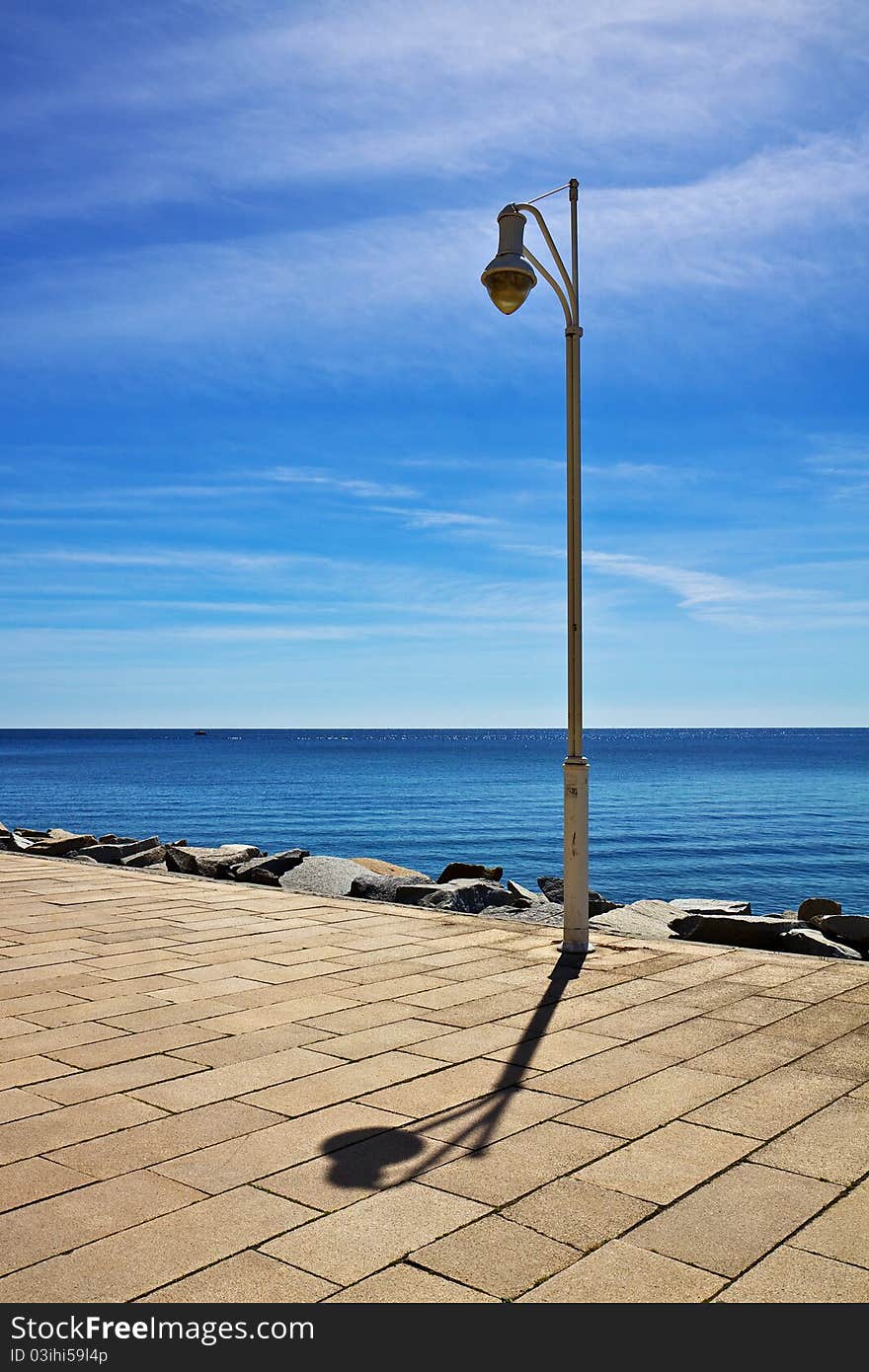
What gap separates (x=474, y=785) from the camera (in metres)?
63.0

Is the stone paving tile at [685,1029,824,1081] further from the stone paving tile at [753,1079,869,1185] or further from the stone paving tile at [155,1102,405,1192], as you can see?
the stone paving tile at [155,1102,405,1192]

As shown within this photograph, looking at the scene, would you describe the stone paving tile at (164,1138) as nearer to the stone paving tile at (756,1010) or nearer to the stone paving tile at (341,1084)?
the stone paving tile at (341,1084)

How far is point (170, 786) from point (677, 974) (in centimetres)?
5905

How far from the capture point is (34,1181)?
396cm

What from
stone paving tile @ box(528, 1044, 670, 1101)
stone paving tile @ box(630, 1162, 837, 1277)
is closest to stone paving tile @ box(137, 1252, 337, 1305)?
stone paving tile @ box(630, 1162, 837, 1277)

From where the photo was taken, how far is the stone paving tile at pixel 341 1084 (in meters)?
4.75

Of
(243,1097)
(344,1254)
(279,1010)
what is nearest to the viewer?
(344,1254)

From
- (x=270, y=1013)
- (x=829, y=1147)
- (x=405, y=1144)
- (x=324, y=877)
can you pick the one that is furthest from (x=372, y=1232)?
(x=324, y=877)

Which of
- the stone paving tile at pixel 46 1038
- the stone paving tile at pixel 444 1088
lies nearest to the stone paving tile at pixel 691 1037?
the stone paving tile at pixel 444 1088

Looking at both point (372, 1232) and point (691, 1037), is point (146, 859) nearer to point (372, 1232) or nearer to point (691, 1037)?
point (691, 1037)

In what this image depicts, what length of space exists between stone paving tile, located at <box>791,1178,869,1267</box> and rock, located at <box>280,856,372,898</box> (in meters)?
9.08

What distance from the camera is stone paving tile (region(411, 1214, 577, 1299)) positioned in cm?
320
